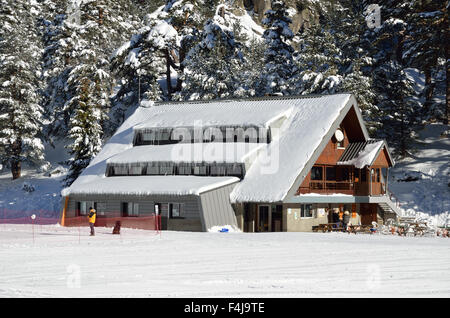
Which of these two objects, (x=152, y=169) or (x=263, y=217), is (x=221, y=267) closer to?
(x=263, y=217)

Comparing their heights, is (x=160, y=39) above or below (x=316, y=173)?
above

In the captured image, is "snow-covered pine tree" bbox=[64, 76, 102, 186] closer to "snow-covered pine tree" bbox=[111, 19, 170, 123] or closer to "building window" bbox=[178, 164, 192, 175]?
"snow-covered pine tree" bbox=[111, 19, 170, 123]

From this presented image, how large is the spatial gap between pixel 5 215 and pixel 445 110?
132 ft

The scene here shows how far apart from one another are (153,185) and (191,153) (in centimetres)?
414

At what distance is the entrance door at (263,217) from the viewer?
4223cm

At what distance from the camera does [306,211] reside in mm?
43250

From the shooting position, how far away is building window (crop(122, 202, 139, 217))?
43250 mm

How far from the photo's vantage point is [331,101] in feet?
152

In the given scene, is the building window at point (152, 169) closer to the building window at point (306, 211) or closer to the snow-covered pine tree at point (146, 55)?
the building window at point (306, 211)

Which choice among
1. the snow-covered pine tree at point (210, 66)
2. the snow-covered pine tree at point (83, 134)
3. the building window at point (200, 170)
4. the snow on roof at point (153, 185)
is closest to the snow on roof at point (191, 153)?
the building window at point (200, 170)

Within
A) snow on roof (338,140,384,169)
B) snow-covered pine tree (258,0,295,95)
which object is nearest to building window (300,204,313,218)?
snow on roof (338,140,384,169)

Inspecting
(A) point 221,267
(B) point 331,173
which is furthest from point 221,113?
(A) point 221,267

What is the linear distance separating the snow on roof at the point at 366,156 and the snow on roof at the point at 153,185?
9.42 metres
